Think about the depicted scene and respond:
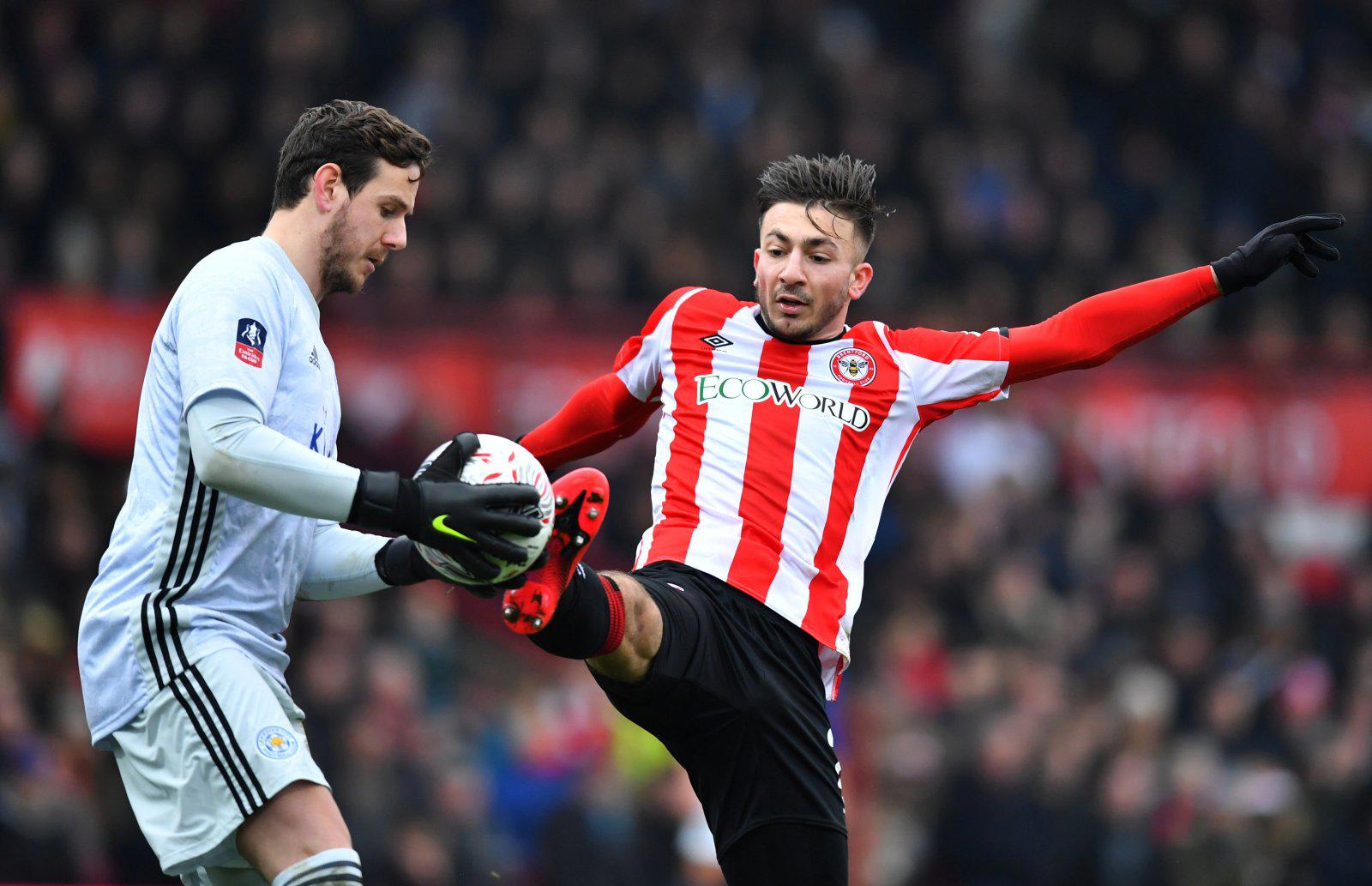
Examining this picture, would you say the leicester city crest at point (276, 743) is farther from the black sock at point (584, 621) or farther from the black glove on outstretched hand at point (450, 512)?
the black sock at point (584, 621)

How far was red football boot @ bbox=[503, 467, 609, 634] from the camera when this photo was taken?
3.97 meters

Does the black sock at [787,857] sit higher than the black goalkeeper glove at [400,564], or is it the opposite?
the black goalkeeper glove at [400,564]

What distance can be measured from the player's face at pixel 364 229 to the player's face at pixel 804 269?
3.94 ft

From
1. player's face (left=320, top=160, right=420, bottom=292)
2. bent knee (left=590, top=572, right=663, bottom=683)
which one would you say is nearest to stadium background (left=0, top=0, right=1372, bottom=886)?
bent knee (left=590, top=572, right=663, bottom=683)

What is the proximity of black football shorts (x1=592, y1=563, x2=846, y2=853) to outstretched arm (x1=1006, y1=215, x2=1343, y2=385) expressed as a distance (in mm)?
1129

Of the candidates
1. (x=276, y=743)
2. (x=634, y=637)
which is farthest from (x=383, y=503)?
(x=634, y=637)

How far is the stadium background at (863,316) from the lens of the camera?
8969mm

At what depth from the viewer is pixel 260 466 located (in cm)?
362

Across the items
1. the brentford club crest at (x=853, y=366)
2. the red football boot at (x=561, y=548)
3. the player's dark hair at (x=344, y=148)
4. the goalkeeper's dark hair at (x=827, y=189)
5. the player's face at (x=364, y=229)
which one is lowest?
the red football boot at (x=561, y=548)

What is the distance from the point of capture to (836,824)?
457 cm

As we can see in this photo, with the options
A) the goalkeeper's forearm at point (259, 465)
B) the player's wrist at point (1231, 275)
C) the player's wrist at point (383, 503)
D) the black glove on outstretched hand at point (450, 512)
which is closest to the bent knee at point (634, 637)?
the black glove on outstretched hand at point (450, 512)

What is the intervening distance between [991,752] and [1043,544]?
2013 mm

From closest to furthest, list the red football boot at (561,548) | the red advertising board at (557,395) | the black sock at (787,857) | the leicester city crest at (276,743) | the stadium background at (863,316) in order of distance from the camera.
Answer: the leicester city crest at (276,743)
the red football boot at (561,548)
the black sock at (787,857)
the stadium background at (863,316)
the red advertising board at (557,395)

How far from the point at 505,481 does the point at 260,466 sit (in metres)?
0.56
